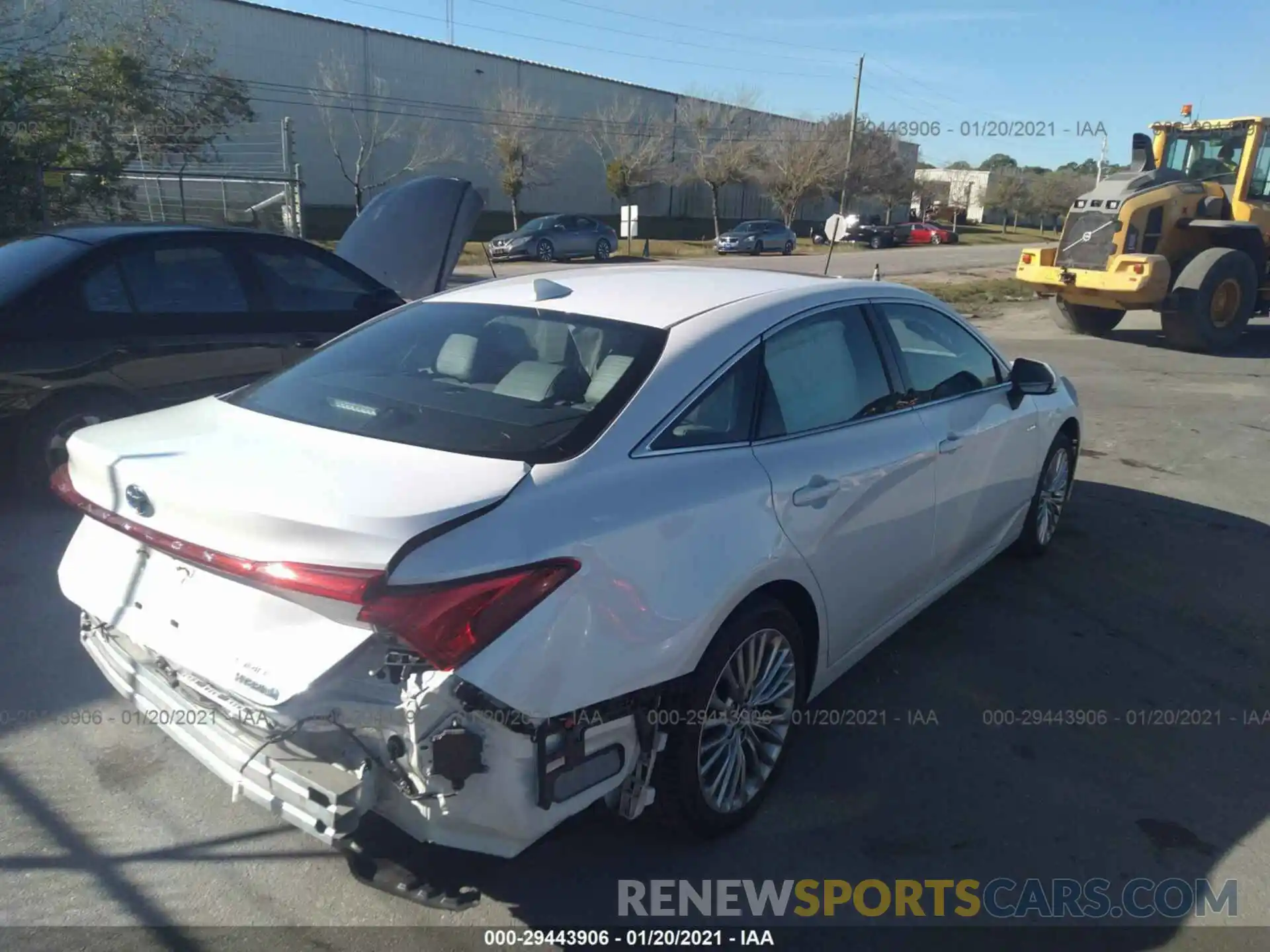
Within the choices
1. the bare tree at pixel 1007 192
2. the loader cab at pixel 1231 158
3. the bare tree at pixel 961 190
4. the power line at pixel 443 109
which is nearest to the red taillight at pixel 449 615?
the loader cab at pixel 1231 158

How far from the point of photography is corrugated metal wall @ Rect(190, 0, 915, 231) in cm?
3797

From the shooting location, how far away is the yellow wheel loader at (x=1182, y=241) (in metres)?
12.6

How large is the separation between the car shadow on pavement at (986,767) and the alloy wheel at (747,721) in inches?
6.2

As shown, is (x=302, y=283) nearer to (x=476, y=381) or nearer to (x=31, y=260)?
(x=31, y=260)

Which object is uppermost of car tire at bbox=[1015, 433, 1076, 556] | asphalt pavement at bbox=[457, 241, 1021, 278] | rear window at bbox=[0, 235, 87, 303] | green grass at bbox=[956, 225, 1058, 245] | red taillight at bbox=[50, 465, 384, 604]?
rear window at bbox=[0, 235, 87, 303]

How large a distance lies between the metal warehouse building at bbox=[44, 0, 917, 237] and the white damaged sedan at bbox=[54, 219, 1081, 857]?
30.8 metres

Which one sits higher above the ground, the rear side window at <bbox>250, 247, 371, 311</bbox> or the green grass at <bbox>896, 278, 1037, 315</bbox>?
the rear side window at <bbox>250, 247, 371, 311</bbox>

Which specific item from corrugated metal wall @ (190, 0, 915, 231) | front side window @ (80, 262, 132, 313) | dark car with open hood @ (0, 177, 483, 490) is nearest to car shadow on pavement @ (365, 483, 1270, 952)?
dark car with open hood @ (0, 177, 483, 490)

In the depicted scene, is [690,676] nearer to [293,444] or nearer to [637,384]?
[637,384]

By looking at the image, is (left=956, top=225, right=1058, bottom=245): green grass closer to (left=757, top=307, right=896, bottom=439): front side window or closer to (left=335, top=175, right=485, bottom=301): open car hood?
(left=335, top=175, right=485, bottom=301): open car hood

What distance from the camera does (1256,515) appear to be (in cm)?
630

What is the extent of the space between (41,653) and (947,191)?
259ft

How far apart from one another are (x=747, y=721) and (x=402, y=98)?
45501 mm

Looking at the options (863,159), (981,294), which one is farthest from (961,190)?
(981,294)
